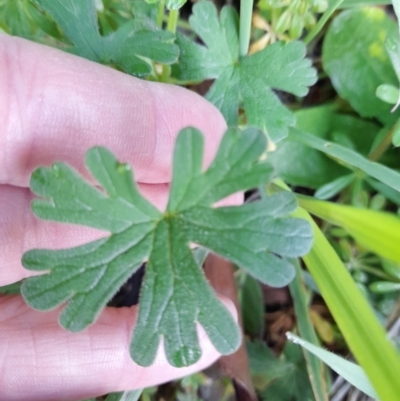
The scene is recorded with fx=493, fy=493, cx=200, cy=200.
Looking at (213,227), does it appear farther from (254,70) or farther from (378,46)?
(378,46)

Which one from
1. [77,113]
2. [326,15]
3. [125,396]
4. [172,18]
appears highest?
[326,15]

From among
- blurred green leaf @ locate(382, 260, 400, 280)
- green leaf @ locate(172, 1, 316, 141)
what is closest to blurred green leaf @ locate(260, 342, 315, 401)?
blurred green leaf @ locate(382, 260, 400, 280)

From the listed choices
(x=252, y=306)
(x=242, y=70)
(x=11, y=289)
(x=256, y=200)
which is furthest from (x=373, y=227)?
(x=11, y=289)

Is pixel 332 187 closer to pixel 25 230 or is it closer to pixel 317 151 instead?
pixel 317 151

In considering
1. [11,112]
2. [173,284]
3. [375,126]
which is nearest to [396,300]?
[375,126]

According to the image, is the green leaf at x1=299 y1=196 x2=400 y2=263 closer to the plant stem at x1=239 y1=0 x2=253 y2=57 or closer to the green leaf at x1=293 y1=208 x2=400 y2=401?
the green leaf at x1=293 y1=208 x2=400 y2=401

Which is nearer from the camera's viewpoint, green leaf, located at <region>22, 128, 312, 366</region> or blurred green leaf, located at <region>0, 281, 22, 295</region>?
green leaf, located at <region>22, 128, 312, 366</region>
